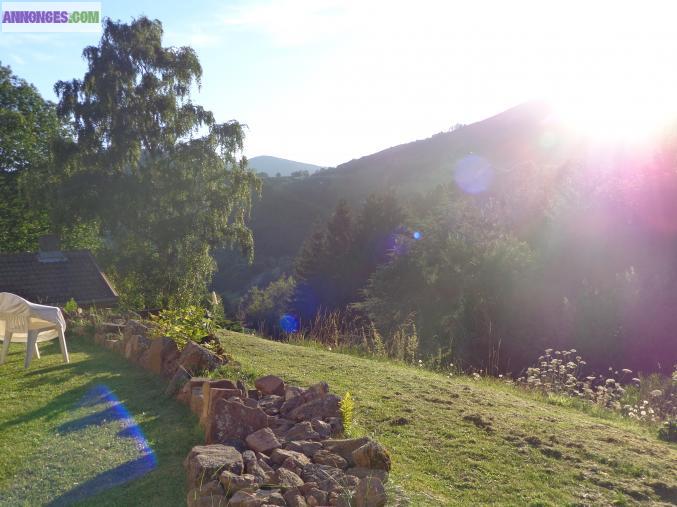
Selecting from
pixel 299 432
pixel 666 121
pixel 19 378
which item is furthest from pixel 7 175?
pixel 666 121

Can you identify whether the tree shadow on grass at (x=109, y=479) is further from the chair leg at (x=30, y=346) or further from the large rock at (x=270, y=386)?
the chair leg at (x=30, y=346)

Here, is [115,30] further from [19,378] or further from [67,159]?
[19,378]

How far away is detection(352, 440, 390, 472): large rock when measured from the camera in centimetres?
366

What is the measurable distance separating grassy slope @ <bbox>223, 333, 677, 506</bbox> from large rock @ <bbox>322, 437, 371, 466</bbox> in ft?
1.03

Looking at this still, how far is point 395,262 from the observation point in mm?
23703

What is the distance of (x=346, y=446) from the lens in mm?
3820

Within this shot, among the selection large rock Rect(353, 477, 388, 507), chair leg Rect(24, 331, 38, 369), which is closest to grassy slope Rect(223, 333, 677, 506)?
large rock Rect(353, 477, 388, 507)

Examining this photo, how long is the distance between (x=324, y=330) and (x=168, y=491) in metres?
8.05

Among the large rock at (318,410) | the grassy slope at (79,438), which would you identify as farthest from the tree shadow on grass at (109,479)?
the large rock at (318,410)

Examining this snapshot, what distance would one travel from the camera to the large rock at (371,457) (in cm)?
366

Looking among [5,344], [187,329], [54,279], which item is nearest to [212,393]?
[187,329]

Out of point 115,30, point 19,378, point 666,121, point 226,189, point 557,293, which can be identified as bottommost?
point 19,378

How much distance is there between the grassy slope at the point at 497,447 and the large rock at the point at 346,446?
12.4 inches

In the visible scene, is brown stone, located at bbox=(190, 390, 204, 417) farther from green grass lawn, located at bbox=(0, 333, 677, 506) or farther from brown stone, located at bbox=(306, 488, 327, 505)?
brown stone, located at bbox=(306, 488, 327, 505)
